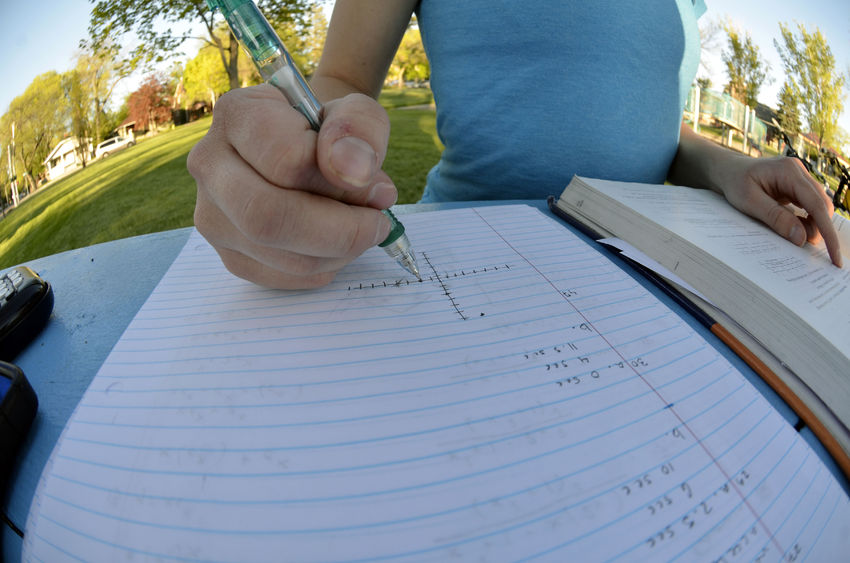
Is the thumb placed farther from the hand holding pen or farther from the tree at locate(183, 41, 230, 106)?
the tree at locate(183, 41, 230, 106)

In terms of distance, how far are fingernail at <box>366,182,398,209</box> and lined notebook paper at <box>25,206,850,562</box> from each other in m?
0.07

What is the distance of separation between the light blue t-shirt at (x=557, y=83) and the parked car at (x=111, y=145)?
2.10ft

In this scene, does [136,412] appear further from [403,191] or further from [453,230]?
[403,191]

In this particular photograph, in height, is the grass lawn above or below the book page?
above

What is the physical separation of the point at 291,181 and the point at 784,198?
1.90ft

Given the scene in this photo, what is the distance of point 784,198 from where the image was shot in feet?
1.63

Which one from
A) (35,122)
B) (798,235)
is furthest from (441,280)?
(35,122)

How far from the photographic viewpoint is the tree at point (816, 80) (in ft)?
2.27

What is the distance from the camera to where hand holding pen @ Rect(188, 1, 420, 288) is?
23 centimetres

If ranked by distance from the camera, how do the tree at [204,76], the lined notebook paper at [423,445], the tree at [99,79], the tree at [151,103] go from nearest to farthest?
the lined notebook paper at [423,445] < the tree at [99,79] < the tree at [151,103] < the tree at [204,76]

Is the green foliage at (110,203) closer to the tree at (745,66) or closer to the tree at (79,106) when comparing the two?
the tree at (79,106)

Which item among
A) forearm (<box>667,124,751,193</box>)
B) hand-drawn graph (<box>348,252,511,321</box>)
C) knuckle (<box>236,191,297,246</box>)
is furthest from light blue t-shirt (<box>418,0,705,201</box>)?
knuckle (<box>236,191,297,246</box>)

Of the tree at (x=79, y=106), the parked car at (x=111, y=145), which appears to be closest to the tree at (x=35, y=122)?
the tree at (x=79, y=106)

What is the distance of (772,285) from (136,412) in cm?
43
